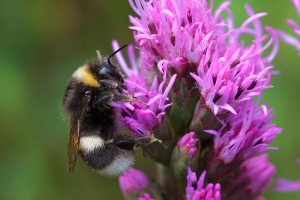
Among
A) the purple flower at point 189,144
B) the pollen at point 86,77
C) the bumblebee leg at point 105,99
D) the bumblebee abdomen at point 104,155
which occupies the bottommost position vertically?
the purple flower at point 189,144

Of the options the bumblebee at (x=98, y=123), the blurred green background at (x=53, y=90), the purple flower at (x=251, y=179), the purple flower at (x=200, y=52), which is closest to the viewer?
the purple flower at (x=200, y=52)

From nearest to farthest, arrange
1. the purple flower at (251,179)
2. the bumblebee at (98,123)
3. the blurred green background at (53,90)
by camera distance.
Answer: the bumblebee at (98,123)
the purple flower at (251,179)
the blurred green background at (53,90)

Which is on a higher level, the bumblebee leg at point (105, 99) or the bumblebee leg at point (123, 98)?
the bumblebee leg at point (105, 99)

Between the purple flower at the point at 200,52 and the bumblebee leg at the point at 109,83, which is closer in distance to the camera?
the purple flower at the point at 200,52

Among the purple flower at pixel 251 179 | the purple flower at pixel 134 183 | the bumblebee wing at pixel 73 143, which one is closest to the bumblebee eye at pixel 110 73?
the bumblebee wing at pixel 73 143

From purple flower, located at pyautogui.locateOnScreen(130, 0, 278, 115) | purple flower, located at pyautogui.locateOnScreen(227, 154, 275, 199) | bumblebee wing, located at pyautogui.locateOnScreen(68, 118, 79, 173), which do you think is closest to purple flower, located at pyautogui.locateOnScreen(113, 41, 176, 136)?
purple flower, located at pyautogui.locateOnScreen(130, 0, 278, 115)

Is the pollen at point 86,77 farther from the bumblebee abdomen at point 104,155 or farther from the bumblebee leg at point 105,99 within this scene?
the bumblebee abdomen at point 104,155
